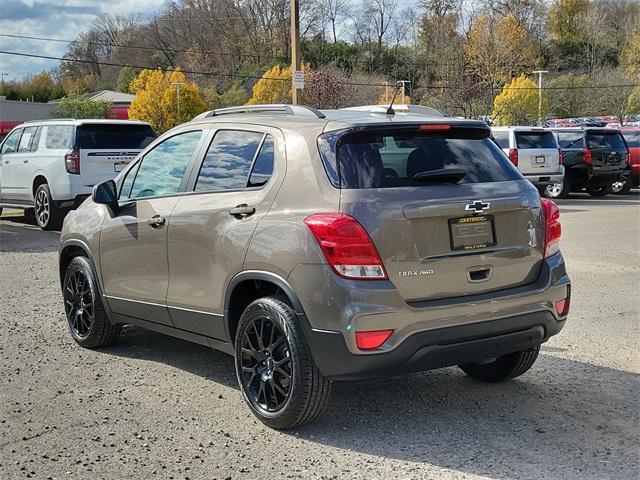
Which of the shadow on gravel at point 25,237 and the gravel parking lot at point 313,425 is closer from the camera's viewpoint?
the gravel parking lot at point 313,425

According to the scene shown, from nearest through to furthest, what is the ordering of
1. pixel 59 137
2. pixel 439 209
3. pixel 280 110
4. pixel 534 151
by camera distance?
1. pixel 439 209
2. pixel 280 110
3. pixel 59 137
4. pixel 534 151

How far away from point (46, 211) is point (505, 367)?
10.5 metres

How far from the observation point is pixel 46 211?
531 inches

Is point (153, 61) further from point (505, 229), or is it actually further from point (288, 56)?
point (505, 229)

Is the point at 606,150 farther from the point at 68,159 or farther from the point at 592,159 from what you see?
the point at 68,159

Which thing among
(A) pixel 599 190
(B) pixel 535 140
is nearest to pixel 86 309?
(B) pixel 535 140

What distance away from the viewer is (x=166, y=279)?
5.07 m

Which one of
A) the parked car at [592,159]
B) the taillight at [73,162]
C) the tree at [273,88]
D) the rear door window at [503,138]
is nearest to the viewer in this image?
the taillight at [73,162]

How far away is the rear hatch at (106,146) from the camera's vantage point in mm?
12977

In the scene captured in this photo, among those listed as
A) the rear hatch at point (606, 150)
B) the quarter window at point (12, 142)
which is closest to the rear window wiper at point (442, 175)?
the quarter window at point (12, 142)

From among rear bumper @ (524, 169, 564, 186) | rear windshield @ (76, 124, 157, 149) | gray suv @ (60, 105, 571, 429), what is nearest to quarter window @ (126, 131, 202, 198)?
gray suv @ (60, 105, 571, 429)

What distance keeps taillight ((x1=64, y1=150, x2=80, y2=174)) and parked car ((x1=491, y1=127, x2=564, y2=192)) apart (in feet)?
32.8

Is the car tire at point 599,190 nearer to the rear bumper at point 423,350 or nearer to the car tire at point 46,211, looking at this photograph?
the car tire at point 46,211

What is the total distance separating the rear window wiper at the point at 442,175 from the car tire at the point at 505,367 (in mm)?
1350
